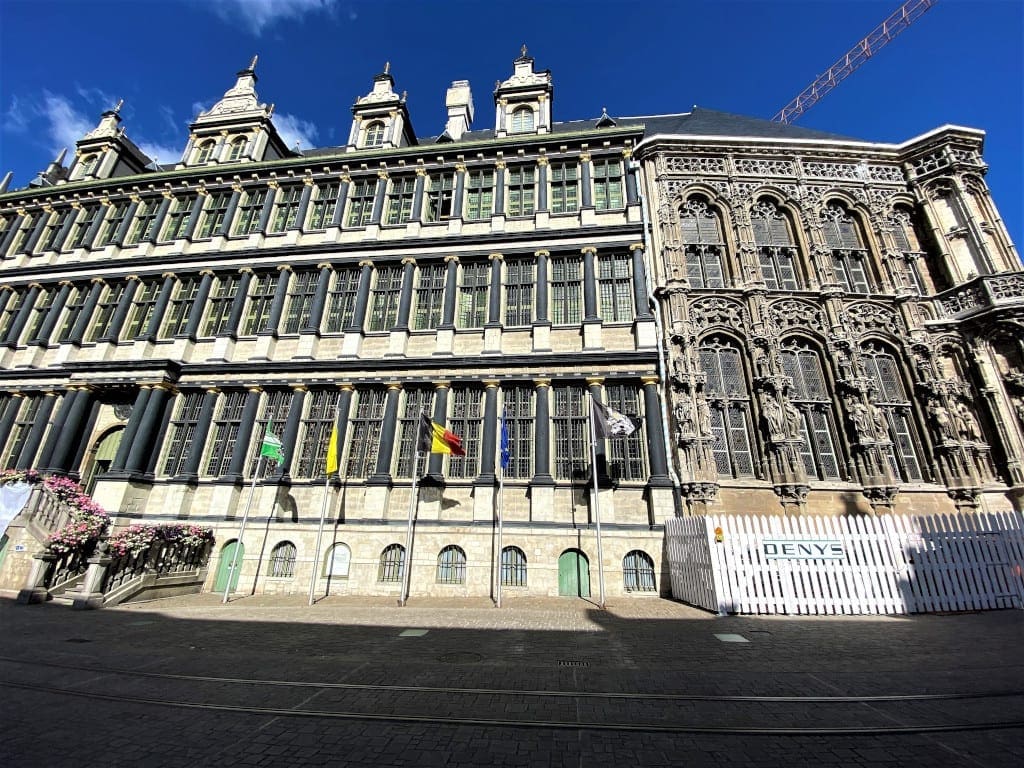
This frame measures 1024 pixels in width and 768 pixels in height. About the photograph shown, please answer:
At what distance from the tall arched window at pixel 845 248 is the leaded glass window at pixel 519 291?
13949mm

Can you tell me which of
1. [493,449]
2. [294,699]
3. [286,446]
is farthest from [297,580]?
[294,699]

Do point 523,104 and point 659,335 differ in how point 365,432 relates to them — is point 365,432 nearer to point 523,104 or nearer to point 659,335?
point 659,335

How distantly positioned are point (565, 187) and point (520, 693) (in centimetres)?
2059

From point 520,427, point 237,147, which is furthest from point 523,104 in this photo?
point 520,427

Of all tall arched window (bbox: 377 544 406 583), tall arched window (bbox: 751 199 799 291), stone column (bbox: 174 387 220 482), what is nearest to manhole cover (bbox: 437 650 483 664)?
tall arched window (bbox: 377 544 406 583)

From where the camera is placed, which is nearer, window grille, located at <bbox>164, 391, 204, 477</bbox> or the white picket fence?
the white picket fence

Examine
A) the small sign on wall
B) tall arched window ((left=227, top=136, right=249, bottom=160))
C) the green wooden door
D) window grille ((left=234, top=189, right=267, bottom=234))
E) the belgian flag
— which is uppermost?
tall arched window ((left=227, top=136, right=249, bottom=160))

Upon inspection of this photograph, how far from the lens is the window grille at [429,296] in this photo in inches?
744

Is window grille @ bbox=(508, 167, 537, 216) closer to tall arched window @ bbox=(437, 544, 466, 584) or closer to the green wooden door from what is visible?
tall arched window @ bbox=(437, 544, 466, 584)

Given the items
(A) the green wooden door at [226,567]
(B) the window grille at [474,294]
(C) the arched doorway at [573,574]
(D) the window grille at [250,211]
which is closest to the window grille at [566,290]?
(B) the window grille at [474,294]

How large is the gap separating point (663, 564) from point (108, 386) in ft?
78.0

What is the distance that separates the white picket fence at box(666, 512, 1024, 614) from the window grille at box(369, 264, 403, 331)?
15030 millimetres

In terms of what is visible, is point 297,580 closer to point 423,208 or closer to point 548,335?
point 548,335

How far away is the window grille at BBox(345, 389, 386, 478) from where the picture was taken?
16.7 m
